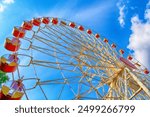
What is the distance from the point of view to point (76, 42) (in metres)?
16.6

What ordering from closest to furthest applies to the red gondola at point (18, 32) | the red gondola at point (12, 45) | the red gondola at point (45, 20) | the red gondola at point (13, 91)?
the red gondola at point (13, 91) → the red gondola at point (12, 45) → the red gondola at point (18, 32) → the red gondola at point (45, 20)

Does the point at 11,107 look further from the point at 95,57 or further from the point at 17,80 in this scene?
the point at 95,57

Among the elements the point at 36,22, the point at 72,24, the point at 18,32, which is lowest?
the point at 18,32

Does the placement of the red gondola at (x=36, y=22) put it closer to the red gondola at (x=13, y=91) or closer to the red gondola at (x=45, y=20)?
the red gondola at (x=45, y=20)

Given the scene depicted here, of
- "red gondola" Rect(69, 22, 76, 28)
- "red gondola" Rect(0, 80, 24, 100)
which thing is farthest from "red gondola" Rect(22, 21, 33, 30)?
"red gondola" Rect(0, 80, 24, 100)

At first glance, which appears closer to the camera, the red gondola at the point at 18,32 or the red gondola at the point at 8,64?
the red gondola at the point at 8,64

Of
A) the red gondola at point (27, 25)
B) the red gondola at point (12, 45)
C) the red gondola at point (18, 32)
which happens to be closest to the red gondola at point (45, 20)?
the red gondola at point (27, 25)

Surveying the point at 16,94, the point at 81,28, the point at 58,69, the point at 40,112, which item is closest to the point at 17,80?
the point at 16,94

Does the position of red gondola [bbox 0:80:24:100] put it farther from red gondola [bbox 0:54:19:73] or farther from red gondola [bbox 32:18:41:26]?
red gondola [bbox 32:18:41:26]

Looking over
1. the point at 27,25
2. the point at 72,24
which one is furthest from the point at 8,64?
the point at 72,24

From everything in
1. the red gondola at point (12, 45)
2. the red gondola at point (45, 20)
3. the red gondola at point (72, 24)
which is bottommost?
the red gondola at point (12, 45)

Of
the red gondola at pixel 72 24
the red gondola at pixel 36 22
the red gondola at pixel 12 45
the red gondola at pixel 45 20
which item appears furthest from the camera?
the red gondola at pixel 72 24

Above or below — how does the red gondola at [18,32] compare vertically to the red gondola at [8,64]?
above

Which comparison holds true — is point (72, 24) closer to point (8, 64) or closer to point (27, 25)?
point (27, 25)
